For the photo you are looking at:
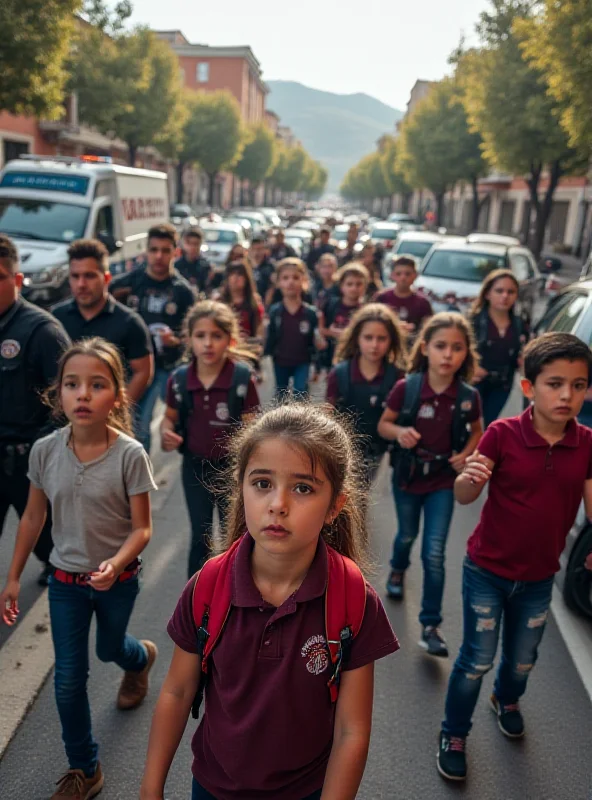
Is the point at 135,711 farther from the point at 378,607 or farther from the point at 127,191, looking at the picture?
the point at 127,191

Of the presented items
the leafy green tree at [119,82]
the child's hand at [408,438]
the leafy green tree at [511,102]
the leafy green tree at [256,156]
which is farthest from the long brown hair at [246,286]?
the leafy green tree at [256,156]

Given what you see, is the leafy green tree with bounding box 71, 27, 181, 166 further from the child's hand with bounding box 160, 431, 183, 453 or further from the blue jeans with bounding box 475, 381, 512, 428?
the child's hand with bounding box 160, 431, 183, 453

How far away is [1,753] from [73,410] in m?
1.42

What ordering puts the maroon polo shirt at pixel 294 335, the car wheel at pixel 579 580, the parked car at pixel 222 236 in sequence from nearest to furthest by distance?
the car wheel at pixel 579 580, the maroon polo shirt at pixel 294 335, the parked car at pixel 222 236

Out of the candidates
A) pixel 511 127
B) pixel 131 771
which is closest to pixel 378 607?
pixel 131 771

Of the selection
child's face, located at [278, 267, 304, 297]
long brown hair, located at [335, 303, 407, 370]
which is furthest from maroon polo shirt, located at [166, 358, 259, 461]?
child's face, located at [278, 267, 304, 297]

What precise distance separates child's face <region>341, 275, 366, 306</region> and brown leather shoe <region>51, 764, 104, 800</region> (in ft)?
17.1

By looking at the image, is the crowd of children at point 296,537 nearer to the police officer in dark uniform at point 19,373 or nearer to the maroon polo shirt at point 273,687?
the maroon polo shirt at point 273,687

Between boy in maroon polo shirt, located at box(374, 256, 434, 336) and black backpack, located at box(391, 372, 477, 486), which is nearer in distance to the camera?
black backpack, located at box(391, 372, 477, 486)

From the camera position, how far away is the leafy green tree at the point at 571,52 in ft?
41.2

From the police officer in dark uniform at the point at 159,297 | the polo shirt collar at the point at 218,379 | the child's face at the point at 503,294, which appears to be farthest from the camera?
the child's face at the point at 503,294

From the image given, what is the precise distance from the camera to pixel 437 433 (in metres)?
4.17

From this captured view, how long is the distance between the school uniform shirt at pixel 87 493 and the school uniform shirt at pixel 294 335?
412 centimetres

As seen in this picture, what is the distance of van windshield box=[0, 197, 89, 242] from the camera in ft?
38.2
